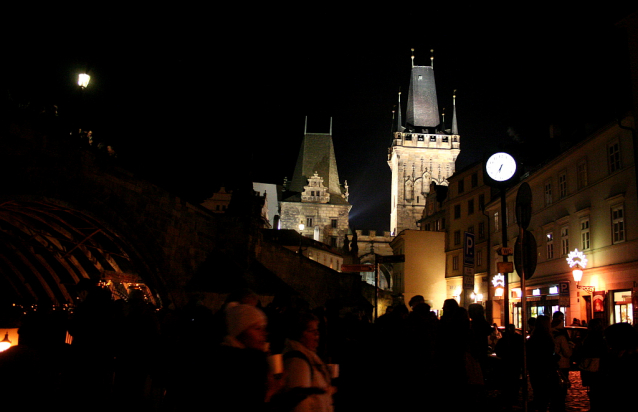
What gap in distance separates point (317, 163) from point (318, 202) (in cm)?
670

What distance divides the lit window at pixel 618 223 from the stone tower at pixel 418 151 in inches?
2517

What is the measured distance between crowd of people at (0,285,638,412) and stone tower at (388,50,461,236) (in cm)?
7662

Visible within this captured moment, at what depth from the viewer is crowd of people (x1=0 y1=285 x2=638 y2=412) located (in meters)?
3.40

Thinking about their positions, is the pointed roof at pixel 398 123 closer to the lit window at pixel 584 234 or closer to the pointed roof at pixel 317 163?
the pointed roof at pixel 317 163

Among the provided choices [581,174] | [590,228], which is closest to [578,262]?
[590,228]

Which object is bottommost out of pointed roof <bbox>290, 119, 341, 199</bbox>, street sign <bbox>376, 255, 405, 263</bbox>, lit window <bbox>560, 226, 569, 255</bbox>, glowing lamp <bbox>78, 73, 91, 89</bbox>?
street sign <bbox>376, 255, 405, 263</bbox>

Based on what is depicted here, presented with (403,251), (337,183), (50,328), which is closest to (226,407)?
(50,328)

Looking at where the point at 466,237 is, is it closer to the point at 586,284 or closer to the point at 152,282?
the point at 586,284

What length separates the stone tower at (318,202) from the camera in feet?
256

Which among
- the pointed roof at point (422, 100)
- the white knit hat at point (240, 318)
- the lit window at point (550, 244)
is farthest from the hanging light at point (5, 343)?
the pointed roof at point (422, 100)

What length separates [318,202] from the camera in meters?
79.2

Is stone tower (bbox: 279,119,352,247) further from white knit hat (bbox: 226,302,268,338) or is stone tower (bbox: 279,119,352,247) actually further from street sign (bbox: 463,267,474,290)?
white knit hat (bbox: 226,302,268,338)

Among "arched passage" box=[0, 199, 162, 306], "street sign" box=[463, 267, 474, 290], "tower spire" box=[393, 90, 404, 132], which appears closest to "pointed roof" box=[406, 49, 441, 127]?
"tower spire" box=[393, 90, 404, 132]

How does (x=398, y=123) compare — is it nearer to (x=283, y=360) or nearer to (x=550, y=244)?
(x=550, y=244)
